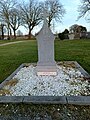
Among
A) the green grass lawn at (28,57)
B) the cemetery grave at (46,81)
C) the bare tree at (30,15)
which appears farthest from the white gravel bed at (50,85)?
the bare tree at (30,15)

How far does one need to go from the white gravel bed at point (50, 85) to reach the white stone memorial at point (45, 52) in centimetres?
28

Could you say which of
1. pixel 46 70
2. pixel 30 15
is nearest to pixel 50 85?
pixel 46 70

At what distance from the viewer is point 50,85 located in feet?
16.6

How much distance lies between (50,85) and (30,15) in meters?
45.7

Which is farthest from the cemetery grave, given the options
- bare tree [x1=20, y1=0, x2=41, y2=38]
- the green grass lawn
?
bare tree [x1=20, y1=0, x2=41, y2=38]

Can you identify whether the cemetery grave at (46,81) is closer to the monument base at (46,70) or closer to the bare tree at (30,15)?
the monument base at (46,70)

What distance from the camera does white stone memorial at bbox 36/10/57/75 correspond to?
20.5 ft

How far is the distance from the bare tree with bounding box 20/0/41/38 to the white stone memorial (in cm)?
4306

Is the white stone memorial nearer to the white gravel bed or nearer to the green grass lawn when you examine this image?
the white gravel bed

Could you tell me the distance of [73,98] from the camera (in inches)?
157

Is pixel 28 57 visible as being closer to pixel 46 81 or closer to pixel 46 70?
pixel 46 70

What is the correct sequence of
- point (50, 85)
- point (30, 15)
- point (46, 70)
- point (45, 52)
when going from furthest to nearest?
point (30, 15), point (45, 52), point (46, 70), point (50, 85)

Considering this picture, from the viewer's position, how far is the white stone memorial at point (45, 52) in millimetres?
6258

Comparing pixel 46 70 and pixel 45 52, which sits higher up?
pixel 45 52
